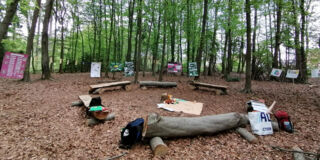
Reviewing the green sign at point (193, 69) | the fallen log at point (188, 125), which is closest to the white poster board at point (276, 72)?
the green sign at point (193, 69)

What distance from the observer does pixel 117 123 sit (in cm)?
352

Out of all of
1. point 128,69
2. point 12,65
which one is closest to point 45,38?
point 12,65

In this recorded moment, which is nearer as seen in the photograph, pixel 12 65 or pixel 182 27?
pixel 12 65

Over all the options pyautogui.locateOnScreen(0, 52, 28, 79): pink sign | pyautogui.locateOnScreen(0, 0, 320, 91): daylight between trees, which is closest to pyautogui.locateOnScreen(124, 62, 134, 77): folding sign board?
pyautogui.locateOnScreen(0, 0, 320, 91): daylight between trees

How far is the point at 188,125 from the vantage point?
3.01 meters

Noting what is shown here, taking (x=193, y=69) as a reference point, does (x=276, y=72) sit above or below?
below

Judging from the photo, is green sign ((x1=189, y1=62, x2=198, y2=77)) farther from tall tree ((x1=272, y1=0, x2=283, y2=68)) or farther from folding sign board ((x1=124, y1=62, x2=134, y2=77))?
tall tree ((x1=272, y1=0, x2=283, y2=68))

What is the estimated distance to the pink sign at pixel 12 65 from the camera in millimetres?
4805

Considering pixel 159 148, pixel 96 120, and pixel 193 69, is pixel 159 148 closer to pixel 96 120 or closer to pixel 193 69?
pixel 96 120

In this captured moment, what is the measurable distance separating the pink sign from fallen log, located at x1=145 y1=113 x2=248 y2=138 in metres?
5.67

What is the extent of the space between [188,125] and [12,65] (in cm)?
652

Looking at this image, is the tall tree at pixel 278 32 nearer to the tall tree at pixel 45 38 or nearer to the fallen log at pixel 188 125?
the fallen log at pixel 188 125

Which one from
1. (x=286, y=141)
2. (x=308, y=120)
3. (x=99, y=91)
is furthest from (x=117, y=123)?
(x=308, y=120)

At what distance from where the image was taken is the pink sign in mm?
4805
